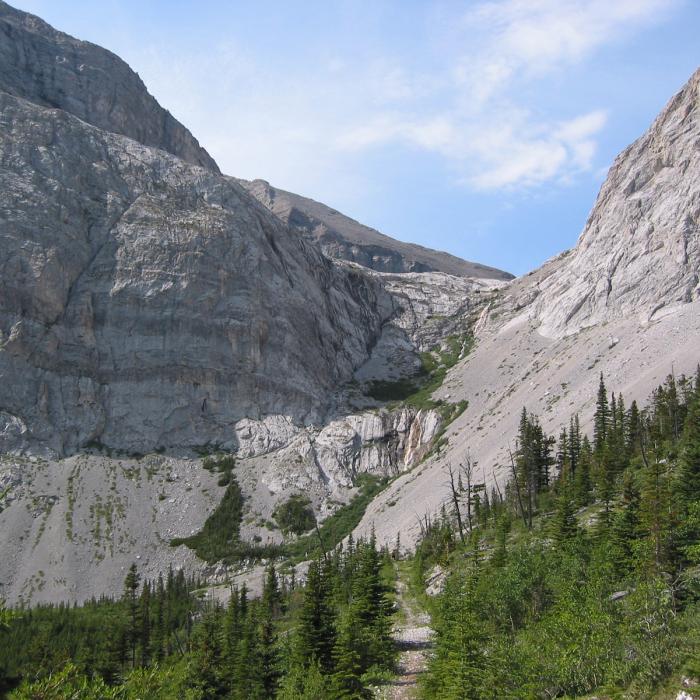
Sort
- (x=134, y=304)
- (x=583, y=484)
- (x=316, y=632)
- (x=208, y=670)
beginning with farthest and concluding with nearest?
(x=134, y=304), (x=583, y=484), (x=208, y=670), (x=316, y=632)

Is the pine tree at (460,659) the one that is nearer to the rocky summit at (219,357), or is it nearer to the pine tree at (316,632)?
the pine tree at (316,632)

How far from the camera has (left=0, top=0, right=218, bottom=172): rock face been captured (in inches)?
6821

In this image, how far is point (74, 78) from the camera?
18050cm

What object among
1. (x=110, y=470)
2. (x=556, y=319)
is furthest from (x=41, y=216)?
(x=556, y=319)

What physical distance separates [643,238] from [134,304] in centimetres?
9485

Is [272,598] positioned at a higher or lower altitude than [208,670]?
lower

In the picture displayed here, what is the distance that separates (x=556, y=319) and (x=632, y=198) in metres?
26.6

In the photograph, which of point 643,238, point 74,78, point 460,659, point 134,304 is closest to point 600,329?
point 643,238

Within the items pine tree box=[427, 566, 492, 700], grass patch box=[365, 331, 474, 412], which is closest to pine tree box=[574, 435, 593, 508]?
pine tree box=[427, 566, 492, 700]

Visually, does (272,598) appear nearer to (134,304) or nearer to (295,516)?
(295,516)

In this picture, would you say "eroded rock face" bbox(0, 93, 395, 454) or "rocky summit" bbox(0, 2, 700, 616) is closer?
"rocky summit" bbox(0, 2, 700, 616)

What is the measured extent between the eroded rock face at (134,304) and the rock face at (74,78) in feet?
78.6

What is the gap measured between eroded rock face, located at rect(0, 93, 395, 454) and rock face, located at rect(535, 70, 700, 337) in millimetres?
54356

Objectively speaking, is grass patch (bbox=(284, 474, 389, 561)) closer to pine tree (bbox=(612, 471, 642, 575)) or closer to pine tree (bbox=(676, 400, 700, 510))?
pine tree (bbox=(676, 400, 700, 510))
